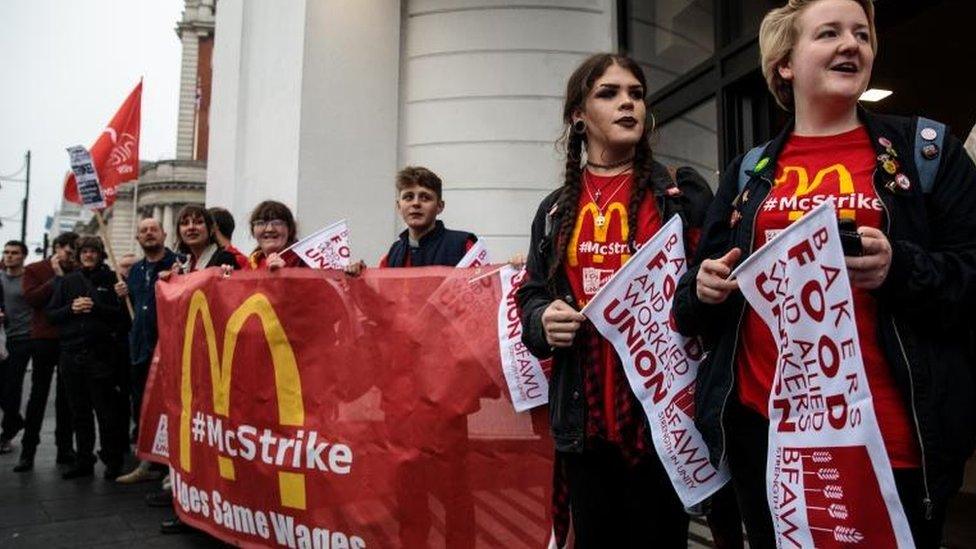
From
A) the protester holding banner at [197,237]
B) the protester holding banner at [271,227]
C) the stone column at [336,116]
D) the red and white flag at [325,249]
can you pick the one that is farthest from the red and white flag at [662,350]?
the stone column at [336,116]

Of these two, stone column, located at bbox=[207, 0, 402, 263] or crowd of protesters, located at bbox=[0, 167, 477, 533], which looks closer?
crowd of protesters, located at bbox=[0, 167, 477, 533]

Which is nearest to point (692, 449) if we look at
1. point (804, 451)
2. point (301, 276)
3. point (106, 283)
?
point (804, 451)

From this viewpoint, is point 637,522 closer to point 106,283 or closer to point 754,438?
point 754,438

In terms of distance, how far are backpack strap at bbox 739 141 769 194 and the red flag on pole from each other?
6.56m

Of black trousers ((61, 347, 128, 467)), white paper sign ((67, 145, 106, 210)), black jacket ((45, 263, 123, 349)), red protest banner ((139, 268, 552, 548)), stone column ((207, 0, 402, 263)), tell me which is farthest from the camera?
stone column ((207, 0, 402, 263))

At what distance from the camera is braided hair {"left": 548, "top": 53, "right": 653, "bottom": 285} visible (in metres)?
2.00

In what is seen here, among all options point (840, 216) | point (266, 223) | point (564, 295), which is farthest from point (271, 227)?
point (840, 216)

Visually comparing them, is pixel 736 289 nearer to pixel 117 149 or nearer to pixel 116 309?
pixel 116 309

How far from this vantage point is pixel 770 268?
1476 millimetres

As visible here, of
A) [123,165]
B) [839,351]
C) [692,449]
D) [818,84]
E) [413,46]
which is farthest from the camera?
[413,46]

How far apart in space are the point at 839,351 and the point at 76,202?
28.2 feet

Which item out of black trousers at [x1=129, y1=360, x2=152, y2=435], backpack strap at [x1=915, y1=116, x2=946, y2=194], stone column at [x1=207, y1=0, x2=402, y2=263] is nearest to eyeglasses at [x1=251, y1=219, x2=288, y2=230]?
black trousers at [x1=129, y1=360, x2=152, y2=435]

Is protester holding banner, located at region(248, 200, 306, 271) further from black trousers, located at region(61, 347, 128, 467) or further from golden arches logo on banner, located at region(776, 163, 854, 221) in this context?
golden arches logo on banner, located at region(776, 163, 854, 221)

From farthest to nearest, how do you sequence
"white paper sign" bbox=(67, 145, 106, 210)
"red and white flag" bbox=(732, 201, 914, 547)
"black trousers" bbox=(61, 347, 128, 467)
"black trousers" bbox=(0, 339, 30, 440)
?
"black trousers" bbox=(0, 339, 30, 440), "white paper sign" bbox=(67, 145, 106, 210), "black trousers" bbox=(61, 347, 128, 467), "red and white flag" bbox=(732, 201, 914, 547)
